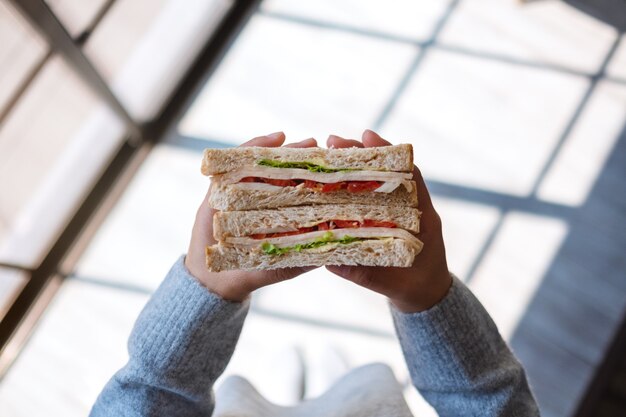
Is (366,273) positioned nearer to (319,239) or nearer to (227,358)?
(319,239)

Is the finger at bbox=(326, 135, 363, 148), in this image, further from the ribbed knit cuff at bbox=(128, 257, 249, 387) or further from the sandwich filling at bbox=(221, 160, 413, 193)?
the ribbed knit cuff at bbox=(128, 257, 249, 387)

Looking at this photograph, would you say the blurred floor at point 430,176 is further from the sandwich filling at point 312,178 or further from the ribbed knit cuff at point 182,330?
the sandwich filling at point 312,178

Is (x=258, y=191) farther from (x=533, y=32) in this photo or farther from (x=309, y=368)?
(x=533, y=32)

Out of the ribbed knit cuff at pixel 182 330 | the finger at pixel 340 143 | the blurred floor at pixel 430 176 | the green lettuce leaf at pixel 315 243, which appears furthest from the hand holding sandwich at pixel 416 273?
the blurred floor at pixel 430 176

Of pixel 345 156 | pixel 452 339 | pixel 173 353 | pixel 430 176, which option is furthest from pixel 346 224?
pixel 430 176

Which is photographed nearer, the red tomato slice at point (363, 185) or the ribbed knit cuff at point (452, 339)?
the red tomato slice at point (363, 185)

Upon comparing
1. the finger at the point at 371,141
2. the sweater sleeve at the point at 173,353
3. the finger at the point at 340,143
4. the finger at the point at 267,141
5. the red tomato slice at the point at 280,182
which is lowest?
the sweater sleeve at the point at 173,353

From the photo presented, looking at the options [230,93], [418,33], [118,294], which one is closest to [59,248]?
[118,294]
